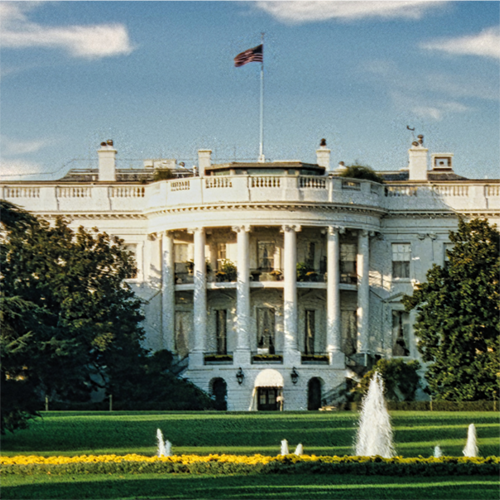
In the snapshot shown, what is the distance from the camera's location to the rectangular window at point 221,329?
71.9 meters

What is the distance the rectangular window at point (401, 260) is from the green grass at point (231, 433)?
69.3 feet

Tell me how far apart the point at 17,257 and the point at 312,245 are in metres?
20.9

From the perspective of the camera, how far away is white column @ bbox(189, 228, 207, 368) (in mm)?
69062

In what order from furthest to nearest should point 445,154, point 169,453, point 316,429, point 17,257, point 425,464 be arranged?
point 445,154 → point 17,257 → point 316,429 → point 169,453 → point 425,464

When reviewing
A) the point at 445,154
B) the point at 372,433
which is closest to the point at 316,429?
the point at 372,433

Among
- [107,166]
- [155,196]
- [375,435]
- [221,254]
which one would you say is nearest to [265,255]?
[221,254]

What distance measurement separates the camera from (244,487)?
110 feet

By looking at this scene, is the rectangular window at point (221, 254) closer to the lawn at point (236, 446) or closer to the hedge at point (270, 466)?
the lawn at point (236, 446)

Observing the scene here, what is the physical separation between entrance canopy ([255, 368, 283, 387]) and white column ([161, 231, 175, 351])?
500cm

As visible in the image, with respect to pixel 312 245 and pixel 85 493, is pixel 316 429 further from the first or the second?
pixel 312 245

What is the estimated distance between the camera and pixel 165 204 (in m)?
70.9

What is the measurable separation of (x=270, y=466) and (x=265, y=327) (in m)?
35.3

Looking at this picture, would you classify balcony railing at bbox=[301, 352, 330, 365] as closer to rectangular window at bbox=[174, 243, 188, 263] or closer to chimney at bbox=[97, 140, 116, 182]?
rectangular window at bbox=[174, 243, 188, 263]

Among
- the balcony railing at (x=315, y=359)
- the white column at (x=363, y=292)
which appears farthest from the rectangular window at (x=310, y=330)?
the balcony railing at (x=315, y=359)
